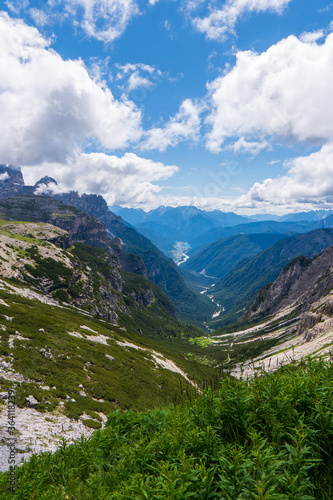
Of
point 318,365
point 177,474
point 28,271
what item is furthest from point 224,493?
point 28,271

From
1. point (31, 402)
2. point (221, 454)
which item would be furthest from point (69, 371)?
point (221, 454)

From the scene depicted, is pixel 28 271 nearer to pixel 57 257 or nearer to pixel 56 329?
pixel 57 257

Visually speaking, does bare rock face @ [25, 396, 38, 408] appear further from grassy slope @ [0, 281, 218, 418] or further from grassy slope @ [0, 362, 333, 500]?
grassy slope @ [0, 362, 333, 500]

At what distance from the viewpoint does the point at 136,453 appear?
6.61 metres

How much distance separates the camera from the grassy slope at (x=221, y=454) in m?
4.54

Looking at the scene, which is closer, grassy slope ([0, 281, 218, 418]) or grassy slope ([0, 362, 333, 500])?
grassy slope ([0, 362, 333, 500])

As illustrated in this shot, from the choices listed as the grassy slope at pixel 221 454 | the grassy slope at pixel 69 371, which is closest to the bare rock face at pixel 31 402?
the grassy slope at pixel 69 371

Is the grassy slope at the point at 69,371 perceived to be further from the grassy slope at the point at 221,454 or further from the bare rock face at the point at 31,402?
the grassy slope at the point at 221,454

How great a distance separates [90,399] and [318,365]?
29519 mm

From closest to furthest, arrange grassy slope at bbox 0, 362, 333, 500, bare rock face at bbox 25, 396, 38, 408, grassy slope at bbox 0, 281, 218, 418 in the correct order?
grassy slope at bbox 0, 362, 333, 500 → bare rock face at bbox 25, 396, 38, 408 → grassy slope at bbox 0, 281, 218, 418

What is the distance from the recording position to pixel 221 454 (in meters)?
5.86

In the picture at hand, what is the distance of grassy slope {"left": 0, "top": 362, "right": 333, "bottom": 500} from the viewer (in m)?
4.54

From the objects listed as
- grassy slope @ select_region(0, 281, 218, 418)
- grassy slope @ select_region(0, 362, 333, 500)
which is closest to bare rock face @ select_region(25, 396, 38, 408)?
grassy slope @ select_region(0, 281, 218, 418)

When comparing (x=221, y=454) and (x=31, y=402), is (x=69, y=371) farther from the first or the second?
(x=221, y=454)
